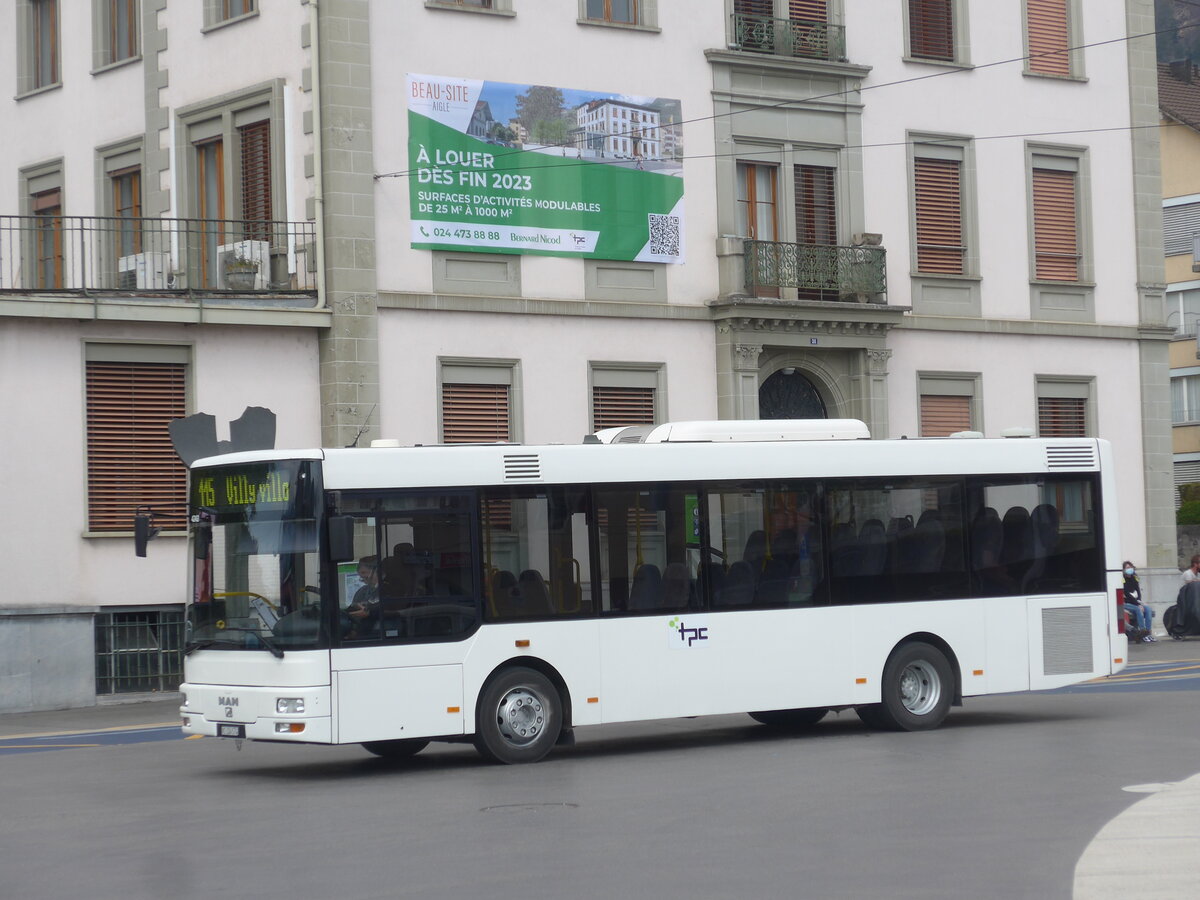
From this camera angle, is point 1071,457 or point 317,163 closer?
point 1071,457

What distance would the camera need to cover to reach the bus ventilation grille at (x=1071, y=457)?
19.0m

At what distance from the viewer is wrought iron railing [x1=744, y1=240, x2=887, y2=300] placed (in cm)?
3019

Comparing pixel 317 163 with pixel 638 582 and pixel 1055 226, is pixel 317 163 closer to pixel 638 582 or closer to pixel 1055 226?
pixel 638 582

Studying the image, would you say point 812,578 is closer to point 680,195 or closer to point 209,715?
point 209,715

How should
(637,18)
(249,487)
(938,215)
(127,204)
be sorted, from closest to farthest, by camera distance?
(249,487) < (637,18) < (127,204) < (938,215)

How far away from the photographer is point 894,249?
105 feet

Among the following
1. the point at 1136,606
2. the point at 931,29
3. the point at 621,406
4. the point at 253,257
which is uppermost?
the point at 931,29

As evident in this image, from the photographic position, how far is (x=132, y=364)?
25703 millimetres

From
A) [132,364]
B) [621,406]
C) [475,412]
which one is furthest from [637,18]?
[132,364]

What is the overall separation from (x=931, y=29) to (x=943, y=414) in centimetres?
650

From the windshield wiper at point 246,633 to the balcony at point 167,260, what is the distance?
32.8 feet

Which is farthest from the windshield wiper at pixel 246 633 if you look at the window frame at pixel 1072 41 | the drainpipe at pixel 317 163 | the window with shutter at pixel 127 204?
the window frame at pixel 1072 41

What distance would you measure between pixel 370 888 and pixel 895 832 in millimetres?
3191

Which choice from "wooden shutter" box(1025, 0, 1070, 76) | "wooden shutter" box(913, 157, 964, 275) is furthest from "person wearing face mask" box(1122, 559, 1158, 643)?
"wooden shutter" box(1025, 0, 1070, 76)
